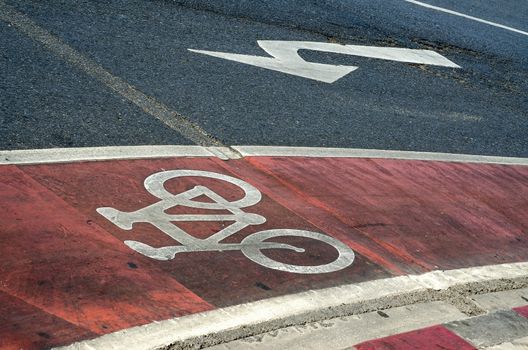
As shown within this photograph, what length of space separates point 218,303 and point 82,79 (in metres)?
3.32

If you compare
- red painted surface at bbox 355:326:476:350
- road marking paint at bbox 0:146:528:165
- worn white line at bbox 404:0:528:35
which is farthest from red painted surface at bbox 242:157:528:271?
worn white line at bbox 404:0:528:35

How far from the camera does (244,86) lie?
8.16 m

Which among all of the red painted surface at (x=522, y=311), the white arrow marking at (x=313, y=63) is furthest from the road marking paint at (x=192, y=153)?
the red painted surface at (x=522, y=311)

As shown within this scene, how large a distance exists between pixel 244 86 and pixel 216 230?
10.4 feet

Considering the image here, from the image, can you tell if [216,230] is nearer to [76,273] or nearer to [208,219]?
[208,219]

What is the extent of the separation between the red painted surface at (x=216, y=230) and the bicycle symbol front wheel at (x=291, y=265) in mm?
50

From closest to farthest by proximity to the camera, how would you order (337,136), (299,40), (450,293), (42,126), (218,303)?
1. (218,303)
2. (450,293)
3. (42,126)
4. (337,136)
5. (299,40)

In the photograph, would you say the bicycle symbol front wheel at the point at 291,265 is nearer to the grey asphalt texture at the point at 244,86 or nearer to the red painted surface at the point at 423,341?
the red painted surface at the point at 423,341

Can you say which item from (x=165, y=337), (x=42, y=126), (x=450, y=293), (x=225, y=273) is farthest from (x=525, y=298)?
(x=42, y=126)

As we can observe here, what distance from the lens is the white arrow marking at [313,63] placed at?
29.4 feet

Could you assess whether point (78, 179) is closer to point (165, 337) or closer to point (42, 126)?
point (42, 126)

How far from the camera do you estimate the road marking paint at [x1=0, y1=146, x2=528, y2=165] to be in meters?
5.55

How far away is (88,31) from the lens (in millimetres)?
8258

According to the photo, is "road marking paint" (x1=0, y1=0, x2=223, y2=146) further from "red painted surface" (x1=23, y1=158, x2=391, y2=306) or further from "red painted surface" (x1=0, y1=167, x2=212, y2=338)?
"red painted surface" (x1=0, y1=167, x2=212, y2=338)
